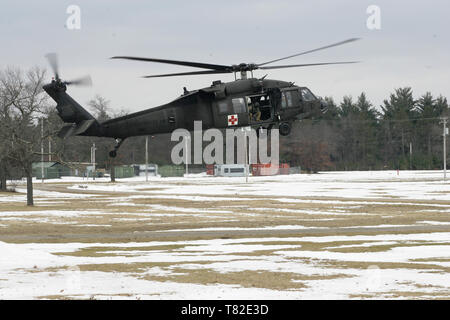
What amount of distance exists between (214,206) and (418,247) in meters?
31.8

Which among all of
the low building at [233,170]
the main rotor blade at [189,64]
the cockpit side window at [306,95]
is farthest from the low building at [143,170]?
the main rotor blade at [189,64]

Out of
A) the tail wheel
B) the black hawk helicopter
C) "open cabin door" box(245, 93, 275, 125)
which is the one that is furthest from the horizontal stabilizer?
the tail wheel

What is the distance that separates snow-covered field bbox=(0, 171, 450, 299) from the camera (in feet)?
72.4

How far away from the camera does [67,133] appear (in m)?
40.7

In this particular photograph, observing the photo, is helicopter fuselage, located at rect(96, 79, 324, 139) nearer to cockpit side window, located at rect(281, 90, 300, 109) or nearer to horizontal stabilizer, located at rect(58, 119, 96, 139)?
cockpit side window, located at rect(281, 90, 300, 109)

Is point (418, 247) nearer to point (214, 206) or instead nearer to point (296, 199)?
point (214, 206)

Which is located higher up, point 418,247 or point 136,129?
point 136,129

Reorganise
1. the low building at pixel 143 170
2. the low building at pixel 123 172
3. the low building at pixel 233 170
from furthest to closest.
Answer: the low building at pixel 143 170 → the low building at pixel 123 172 → the low building at pixel 233 170

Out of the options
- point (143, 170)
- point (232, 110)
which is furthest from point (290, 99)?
point (143, 170)

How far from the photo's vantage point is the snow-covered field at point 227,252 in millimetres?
22062

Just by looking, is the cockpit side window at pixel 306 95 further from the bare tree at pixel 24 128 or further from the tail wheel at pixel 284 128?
the bare tree at pixel 24 128
